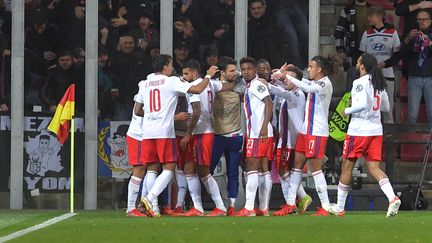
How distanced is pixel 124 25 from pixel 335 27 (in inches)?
134

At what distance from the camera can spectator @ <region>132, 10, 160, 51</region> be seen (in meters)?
24.9

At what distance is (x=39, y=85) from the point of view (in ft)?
81.6

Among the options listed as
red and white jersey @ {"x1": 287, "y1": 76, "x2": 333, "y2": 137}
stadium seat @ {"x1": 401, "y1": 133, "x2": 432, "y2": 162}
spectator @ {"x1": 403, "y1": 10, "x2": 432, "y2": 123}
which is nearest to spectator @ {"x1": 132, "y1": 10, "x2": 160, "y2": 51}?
spectator @ {"x1": 403, "y1": 10, "x2": 432, "y2": 123}

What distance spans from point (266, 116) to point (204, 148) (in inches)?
39.1

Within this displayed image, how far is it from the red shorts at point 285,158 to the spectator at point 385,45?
422cm

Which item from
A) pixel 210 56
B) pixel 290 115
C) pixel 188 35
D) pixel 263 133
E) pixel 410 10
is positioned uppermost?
pixel 410 10

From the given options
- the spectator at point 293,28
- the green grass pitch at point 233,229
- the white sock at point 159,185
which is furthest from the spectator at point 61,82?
the green grass pitch at point 233,229

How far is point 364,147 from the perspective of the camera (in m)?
18.9

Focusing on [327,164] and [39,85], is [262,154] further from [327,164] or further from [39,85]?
[39,85]

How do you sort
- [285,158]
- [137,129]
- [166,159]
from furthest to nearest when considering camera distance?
1. [285,158]
2. [137,129]
3. [166,159]

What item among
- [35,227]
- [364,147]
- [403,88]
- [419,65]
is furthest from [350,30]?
[35,227]

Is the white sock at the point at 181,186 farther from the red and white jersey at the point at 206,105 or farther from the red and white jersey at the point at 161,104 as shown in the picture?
the red and white jersey at the point at 161,104

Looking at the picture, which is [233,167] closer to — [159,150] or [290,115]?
[290,115]

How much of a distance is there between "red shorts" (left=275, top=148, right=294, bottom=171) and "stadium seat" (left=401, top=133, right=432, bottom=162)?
409 centimetres
